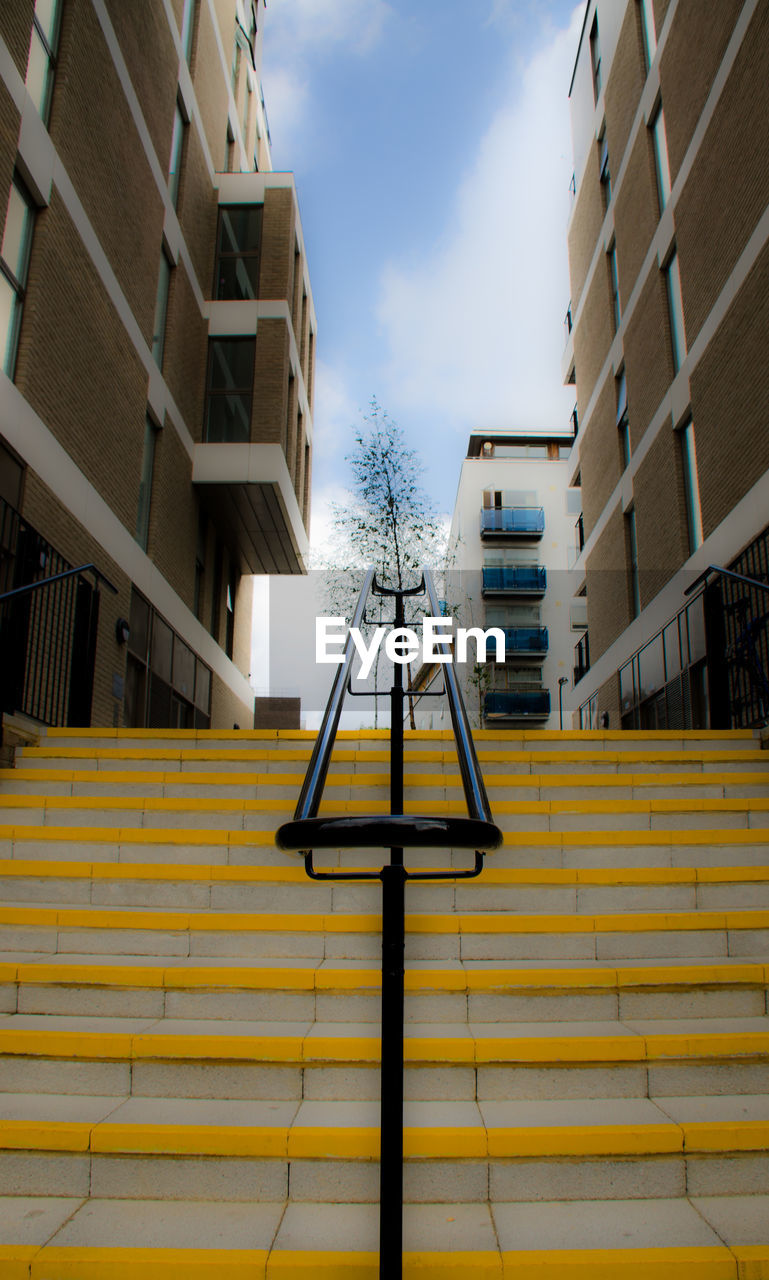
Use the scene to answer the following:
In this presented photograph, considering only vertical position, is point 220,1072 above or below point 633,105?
below

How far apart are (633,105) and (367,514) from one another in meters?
8.54

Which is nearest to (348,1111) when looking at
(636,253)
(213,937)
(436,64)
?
(213,937)

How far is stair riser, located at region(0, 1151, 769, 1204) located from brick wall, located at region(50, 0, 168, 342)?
973cm

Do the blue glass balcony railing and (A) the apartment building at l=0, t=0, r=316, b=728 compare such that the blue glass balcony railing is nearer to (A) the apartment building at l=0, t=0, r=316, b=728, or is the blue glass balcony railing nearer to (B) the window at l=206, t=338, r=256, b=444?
(A) the apartment building at l=0, t=0, r=316, b=728

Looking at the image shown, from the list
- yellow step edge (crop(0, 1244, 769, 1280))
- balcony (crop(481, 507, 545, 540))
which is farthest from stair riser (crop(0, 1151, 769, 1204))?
balcony (crop(481, 507, 545, 540))

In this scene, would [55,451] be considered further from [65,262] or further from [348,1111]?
[348,1111]

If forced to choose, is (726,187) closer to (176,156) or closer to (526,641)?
(176,156)

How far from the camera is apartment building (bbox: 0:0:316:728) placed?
26.9 feet

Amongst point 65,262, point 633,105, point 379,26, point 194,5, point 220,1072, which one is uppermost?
point 379,26

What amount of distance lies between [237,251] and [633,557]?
9.29 m

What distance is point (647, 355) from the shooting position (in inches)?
565

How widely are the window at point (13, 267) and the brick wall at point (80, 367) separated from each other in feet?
0.25

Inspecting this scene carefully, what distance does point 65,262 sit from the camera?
9383 millimetres

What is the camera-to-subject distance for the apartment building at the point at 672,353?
32.3 feet
